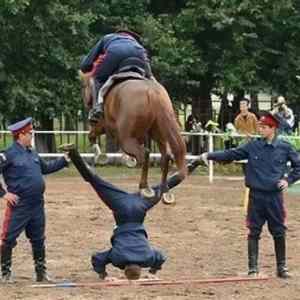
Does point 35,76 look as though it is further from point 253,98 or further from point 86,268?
point 86,268

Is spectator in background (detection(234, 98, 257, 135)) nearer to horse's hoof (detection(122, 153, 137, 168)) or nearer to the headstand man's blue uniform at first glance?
horse's hoof (detection(122, 153, 137, 168))

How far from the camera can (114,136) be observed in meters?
7.89

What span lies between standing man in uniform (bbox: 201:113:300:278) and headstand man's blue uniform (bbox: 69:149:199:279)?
1162mm

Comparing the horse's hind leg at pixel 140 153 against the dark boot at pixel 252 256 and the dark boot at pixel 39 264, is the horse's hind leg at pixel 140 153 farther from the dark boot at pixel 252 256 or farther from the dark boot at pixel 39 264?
the dark boot at pixel 252 256

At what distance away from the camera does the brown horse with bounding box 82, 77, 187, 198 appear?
7480 millimetres

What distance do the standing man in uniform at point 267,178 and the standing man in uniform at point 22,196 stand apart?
5.59 ft

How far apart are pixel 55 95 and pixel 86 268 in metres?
12.9

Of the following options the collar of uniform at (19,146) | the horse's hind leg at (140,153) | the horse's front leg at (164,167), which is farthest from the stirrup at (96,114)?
the collar of uniform at (19,146)

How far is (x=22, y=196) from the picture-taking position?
8500 mm

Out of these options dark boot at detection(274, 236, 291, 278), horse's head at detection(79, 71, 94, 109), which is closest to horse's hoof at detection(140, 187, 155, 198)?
horse's head at detection(79, 71, 94, 109)

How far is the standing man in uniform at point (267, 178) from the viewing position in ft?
28.7

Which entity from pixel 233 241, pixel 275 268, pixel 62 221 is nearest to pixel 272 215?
pixel 275 268

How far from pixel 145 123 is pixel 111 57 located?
30.1 inches

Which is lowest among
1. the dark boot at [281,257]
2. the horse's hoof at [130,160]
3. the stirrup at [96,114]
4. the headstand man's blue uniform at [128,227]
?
the dark boot at [281,257]
